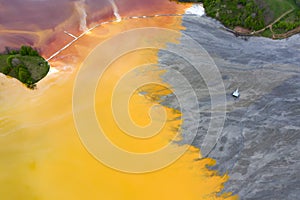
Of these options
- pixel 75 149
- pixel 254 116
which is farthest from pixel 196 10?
pixel 75 149

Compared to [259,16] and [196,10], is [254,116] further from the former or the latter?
[196,10]

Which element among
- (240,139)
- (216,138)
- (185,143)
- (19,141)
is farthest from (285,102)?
(19,141)

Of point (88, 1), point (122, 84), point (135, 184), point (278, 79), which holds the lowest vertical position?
point (135, 184)

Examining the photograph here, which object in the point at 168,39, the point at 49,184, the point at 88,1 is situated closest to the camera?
the point at 49,184

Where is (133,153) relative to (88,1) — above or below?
below

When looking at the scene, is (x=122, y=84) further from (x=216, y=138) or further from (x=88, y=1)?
(x=88, y=1)

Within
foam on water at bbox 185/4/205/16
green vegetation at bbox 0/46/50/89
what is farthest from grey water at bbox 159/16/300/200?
green vegetation at bbox 0/46/50/89
